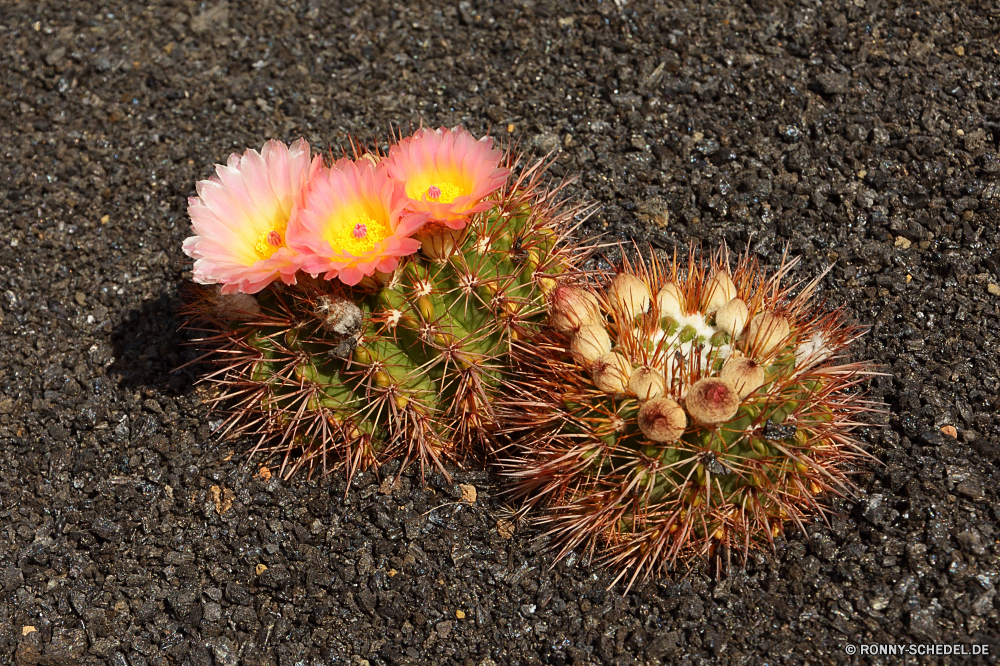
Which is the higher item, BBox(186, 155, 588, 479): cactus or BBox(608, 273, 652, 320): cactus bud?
BBox(608, 273, 652, 320): cactus bud

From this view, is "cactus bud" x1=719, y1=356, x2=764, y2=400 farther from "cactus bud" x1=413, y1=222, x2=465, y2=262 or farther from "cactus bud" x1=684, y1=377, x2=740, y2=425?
"cactus bud" x1=413, y1=222, x2=465, y2=262


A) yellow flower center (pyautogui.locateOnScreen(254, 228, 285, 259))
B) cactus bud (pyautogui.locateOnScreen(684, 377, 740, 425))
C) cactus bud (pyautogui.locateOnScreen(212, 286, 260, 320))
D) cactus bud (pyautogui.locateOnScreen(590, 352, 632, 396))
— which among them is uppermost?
cactus bud (pyautogui.locateOnScreen(684, 377, 740, 425))

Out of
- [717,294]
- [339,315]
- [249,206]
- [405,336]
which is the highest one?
[717,294]

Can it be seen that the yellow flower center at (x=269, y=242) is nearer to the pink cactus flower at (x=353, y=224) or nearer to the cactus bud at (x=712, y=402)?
the pink cactus flower at (x=353, y=224)

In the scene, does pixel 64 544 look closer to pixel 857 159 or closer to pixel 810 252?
pixel 810 252

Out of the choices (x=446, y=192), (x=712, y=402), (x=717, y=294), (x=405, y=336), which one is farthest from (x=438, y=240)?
(x=712, y=402)

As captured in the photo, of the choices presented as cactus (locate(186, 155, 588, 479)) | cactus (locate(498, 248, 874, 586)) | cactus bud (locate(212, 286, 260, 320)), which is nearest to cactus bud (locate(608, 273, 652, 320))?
cactus (locate(498, 248, 874, 586))

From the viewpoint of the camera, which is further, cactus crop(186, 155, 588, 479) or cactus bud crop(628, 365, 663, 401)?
cactus crop(186, 155, 588, 479)

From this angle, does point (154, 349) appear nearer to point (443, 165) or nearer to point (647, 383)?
point (443, 165)
